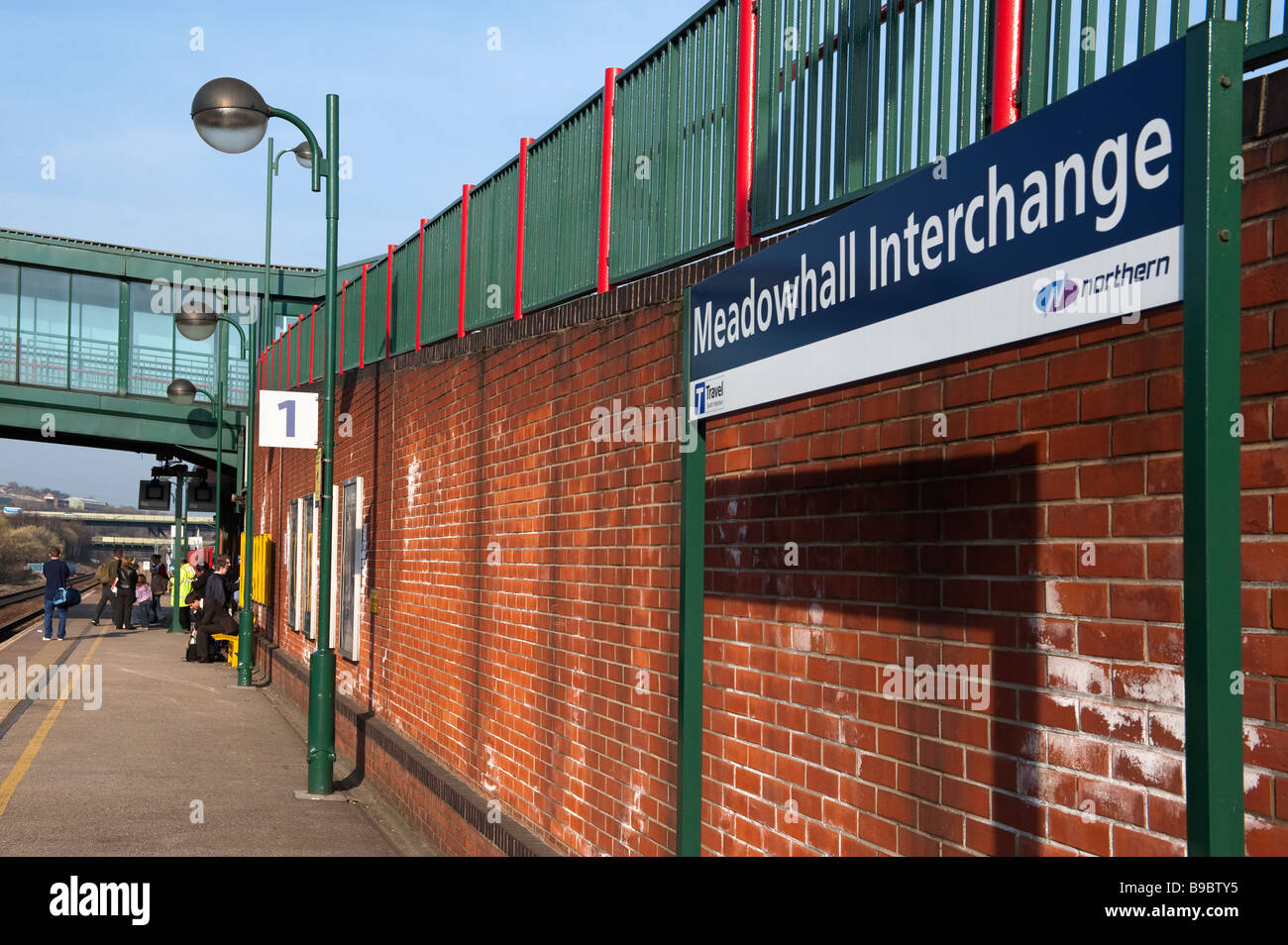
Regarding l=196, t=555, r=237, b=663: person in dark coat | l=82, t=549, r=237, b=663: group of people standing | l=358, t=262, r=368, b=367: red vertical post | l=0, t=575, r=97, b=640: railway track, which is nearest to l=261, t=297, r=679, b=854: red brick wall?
l=358, t=262, r=368, b=367: red vertical post

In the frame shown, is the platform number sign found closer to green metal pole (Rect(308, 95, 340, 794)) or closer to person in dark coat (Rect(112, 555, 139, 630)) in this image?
green metal pole (Rect(308, 95, 340, 794))

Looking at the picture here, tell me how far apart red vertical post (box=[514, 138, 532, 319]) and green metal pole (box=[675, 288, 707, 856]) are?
15.4ft

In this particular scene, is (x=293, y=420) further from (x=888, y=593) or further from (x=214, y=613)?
(x=214, y=613)

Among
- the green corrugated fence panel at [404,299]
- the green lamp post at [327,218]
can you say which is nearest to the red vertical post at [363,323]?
the green corrugated fence panel at [404,299]

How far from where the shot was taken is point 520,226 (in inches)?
335

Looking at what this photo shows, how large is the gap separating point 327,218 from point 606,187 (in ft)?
16.4

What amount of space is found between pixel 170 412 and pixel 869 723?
28786mm

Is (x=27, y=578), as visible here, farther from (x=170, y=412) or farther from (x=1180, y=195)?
(x=1180, y=195)

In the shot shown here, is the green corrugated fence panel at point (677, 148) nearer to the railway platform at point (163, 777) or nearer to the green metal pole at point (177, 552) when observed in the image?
the railway platform at point (163, 777)

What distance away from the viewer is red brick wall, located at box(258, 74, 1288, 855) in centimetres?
264

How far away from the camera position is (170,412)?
98.5ft

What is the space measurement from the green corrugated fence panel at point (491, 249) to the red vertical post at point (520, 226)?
108 millimetres

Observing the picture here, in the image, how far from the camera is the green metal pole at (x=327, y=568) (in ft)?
34.9

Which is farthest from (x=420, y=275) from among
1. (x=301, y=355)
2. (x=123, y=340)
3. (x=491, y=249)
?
(x=123, y=340)
